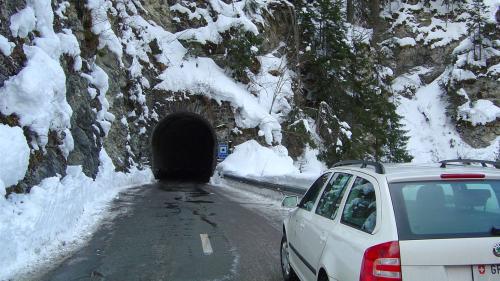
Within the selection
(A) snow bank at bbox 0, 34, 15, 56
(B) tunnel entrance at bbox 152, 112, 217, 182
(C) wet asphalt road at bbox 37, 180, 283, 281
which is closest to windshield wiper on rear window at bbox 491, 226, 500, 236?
(C) wet asphalt road at bbox 37, 180, 283, 281

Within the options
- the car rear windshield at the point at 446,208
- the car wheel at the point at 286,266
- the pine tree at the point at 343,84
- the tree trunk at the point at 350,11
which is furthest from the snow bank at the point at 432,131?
the car rear windshield at the point at 446,208

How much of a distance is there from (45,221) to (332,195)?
5674 mm

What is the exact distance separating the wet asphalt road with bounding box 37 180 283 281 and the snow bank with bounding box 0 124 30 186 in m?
1.70

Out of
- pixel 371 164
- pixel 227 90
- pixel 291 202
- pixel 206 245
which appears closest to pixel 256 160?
pixel 227 90

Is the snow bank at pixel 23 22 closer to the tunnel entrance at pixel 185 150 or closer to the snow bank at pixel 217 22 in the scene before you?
the snow bank at pixel 217 22

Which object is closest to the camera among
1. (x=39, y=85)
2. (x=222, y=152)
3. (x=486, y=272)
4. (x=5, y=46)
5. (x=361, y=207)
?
(x=486, y=272)

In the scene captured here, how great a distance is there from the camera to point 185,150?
48625 mm

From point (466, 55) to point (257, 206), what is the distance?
34.6 m

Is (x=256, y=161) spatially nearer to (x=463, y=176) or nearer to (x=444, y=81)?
(x=444, y=81)

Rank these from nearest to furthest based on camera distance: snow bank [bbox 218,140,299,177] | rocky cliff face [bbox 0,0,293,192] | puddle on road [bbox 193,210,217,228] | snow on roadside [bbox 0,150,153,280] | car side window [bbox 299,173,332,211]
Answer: car side window [bbox 299,173,332,211], snow on roadside [bbox 0,150,153,280], puddle on road [bbox 193,210,217,228], rocky cliff face [bbox 0,0,293,192], snow bank [bbox 218,140,299,177]

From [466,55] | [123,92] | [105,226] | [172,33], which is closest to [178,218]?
[105,226]

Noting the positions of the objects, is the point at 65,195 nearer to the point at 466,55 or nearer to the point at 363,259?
the point at 363,259

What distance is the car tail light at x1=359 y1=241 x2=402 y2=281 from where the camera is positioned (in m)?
3.36

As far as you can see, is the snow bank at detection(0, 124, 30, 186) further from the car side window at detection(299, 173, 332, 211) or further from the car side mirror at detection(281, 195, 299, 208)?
the car side window at detection(299, 173, 332, 211)
